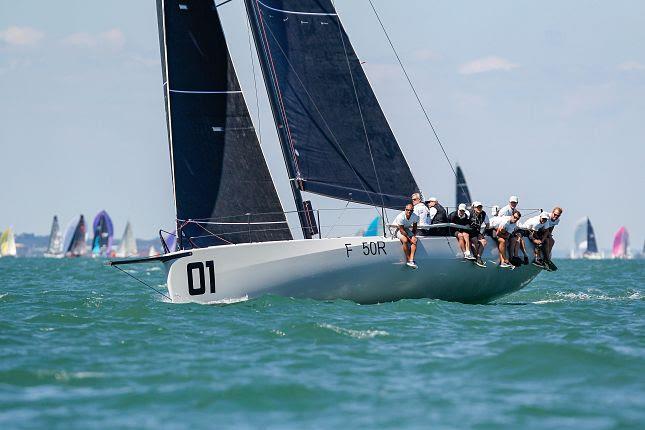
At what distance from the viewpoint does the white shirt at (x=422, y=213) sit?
20.1 metres

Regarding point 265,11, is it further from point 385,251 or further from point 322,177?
point 385,251

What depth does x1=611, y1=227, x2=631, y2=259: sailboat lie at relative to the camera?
151 meters

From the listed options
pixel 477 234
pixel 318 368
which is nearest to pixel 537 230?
pixel 477 234

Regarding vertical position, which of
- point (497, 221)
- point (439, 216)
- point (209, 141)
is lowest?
point (497, 221)

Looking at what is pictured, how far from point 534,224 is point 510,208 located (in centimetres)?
88

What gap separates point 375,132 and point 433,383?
429 inches

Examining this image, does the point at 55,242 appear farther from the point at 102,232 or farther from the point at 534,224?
the point at 534,224

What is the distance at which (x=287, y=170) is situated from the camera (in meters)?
20.9

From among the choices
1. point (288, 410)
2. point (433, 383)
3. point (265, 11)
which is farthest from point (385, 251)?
point (288, 410)

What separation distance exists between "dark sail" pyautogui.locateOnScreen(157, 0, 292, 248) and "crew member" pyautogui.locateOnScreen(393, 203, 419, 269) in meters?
2.21

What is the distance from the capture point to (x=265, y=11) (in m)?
21.2

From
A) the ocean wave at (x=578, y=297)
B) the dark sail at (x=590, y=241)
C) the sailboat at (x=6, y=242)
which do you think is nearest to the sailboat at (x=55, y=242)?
the sailboat at (x=6, y=242)

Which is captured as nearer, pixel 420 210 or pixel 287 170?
pixel 420 210

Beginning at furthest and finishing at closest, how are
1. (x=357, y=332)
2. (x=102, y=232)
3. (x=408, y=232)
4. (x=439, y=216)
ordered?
(x=102, y=232), (x=439, y=216), (x=408, y=232), (x=357, y=332)
